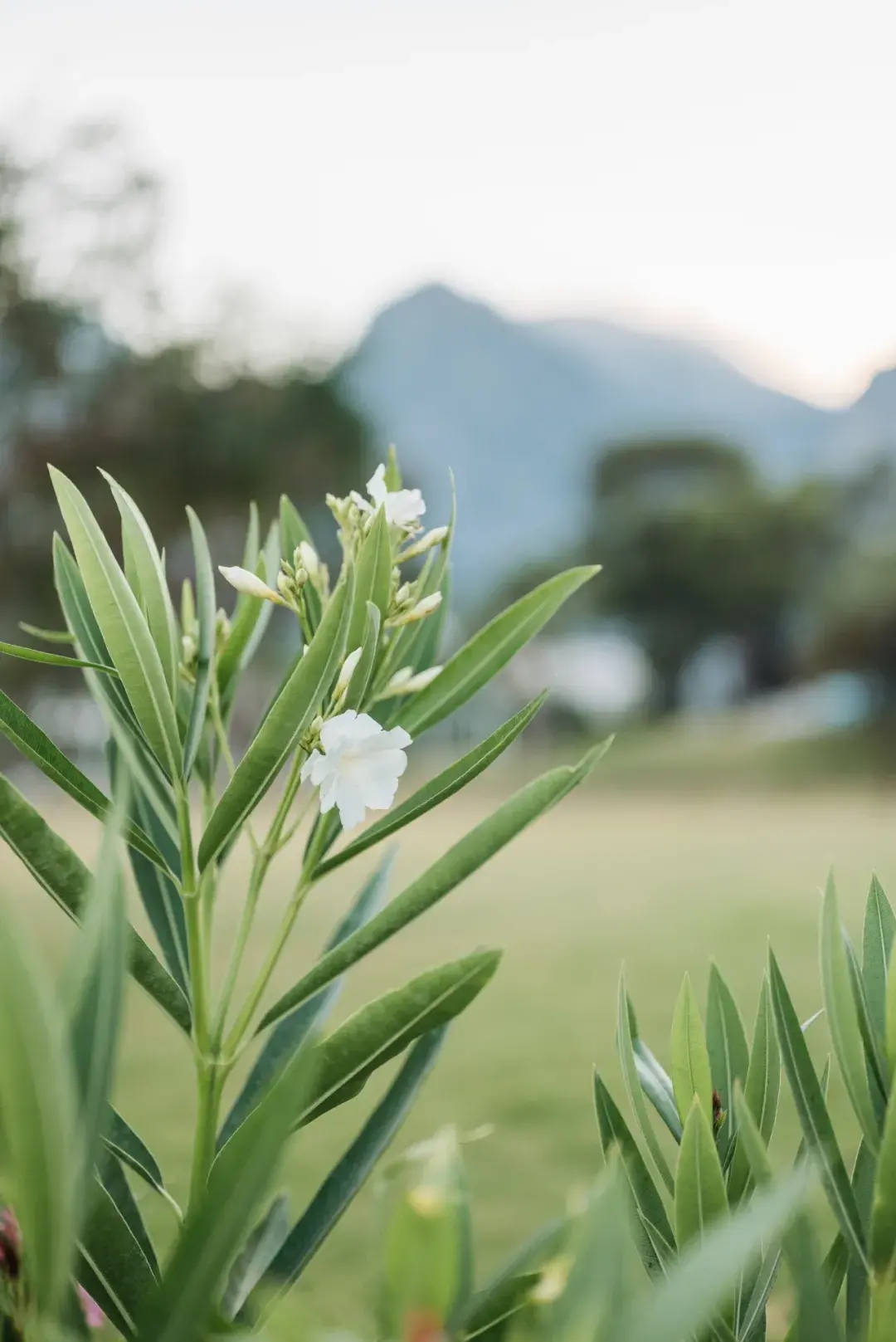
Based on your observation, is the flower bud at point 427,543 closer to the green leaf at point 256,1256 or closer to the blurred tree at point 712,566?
the green leaf at point 256,1256

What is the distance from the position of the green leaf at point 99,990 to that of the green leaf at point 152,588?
253 mm

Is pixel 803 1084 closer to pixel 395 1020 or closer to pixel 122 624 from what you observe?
pixel 395 1020

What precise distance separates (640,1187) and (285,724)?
317 mm

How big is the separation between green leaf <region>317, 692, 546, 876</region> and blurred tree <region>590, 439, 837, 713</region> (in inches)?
752

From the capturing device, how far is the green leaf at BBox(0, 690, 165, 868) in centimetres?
59

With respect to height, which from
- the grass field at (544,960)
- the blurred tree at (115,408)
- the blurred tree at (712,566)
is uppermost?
the blurred tree at (115,408)

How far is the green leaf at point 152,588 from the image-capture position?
2.12 feet

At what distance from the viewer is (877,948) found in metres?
0.60

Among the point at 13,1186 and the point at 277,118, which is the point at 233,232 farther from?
the point at 13,1186

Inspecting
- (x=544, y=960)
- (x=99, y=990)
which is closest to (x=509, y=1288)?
(x=99, y=990)

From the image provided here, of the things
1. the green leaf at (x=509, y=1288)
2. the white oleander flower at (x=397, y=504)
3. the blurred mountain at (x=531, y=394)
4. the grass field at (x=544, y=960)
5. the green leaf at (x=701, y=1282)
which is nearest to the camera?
the green leaf at (x=701, y=1282)

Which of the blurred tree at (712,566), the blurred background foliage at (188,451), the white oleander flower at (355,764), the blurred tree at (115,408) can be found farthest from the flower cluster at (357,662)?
the blurred tree at (712,566)

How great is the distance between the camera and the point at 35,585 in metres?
8.97

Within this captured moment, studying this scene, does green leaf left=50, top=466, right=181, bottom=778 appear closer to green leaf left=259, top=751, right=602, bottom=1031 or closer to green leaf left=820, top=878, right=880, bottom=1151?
green leaf left=259, top=751, right=602, bottom=1031
